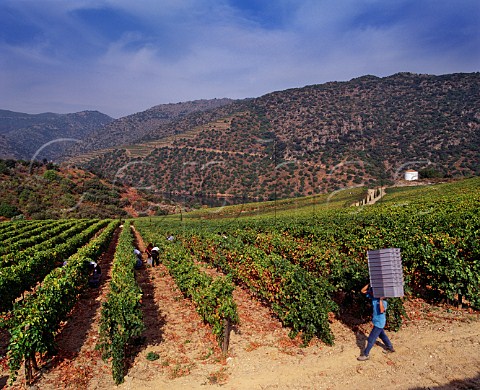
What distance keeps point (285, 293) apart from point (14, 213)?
60.6 m

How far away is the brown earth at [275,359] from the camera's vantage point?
21.0 feet

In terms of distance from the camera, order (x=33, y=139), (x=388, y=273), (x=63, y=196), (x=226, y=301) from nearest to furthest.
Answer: (x=388, y=273) < (x=226, y=301) < (x=63, y=196) < (x=33, y=139)

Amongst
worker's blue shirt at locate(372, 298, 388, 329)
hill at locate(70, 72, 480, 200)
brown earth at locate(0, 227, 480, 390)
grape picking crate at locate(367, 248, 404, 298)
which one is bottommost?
brown earth at locate(0, 227, 480, 390)

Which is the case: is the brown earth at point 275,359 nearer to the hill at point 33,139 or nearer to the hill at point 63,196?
the hill at point 63,196

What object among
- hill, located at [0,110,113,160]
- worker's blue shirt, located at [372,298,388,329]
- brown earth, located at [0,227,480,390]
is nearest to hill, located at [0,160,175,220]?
hill, located at [0,110,113,160]

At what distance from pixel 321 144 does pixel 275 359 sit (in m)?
101

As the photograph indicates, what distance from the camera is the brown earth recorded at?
21.0 feet

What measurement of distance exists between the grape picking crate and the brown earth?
1614 mm

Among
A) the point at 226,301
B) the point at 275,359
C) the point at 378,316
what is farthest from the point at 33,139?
the point at 378,316

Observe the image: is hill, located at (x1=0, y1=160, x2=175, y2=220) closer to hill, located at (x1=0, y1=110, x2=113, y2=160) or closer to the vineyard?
hill, located at (x1=0, y1=110, x2=113, y2=160)

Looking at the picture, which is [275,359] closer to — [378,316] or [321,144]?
[378,316]

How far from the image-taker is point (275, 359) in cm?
734

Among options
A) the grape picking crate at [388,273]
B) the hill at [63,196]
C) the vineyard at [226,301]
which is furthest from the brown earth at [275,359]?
the hill at [63,196]

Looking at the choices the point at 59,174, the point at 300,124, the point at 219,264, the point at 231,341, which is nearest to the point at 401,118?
the point at 300,124
